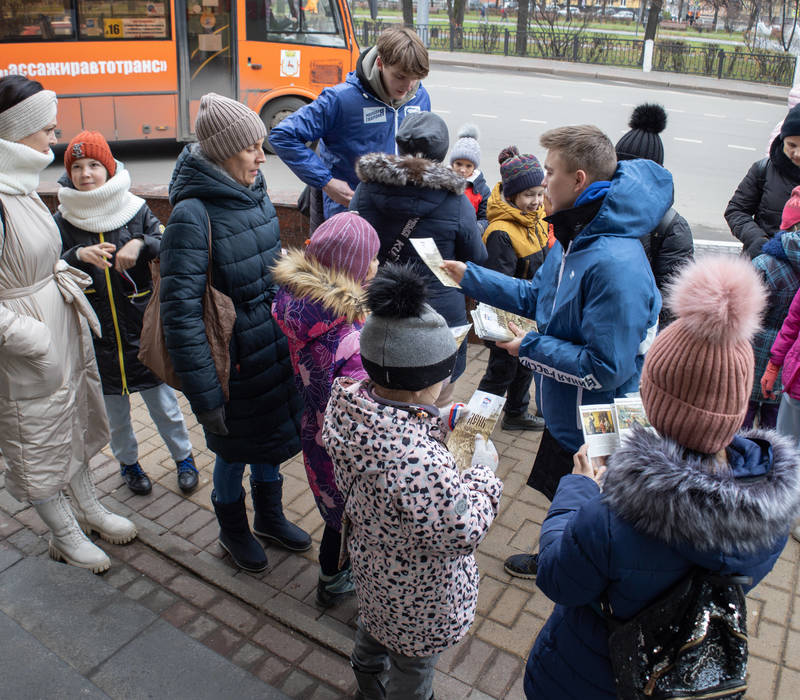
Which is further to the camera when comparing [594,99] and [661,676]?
[594,99]

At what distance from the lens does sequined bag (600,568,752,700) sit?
1591 mm

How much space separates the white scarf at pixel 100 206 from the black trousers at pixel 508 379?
2424 millimetres

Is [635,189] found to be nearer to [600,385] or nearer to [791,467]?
[600,385]

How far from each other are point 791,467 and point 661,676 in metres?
0.56

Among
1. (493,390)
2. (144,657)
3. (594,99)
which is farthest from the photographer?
(594,99)

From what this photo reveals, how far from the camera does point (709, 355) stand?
62.9 inches

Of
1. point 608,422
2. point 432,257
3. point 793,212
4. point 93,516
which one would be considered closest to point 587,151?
point 432,257

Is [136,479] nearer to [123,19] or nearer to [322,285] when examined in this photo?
[322,285]

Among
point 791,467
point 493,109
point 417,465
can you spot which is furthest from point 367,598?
point 493,109

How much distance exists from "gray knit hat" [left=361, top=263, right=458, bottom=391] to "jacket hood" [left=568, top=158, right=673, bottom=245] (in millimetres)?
923

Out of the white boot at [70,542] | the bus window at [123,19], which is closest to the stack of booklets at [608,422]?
the white boot at [70,542]

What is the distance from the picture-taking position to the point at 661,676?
1.62 metres

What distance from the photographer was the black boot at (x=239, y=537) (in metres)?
3.45

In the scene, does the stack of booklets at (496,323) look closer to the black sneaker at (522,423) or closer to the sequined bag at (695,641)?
the sequined bag at (695,641)
